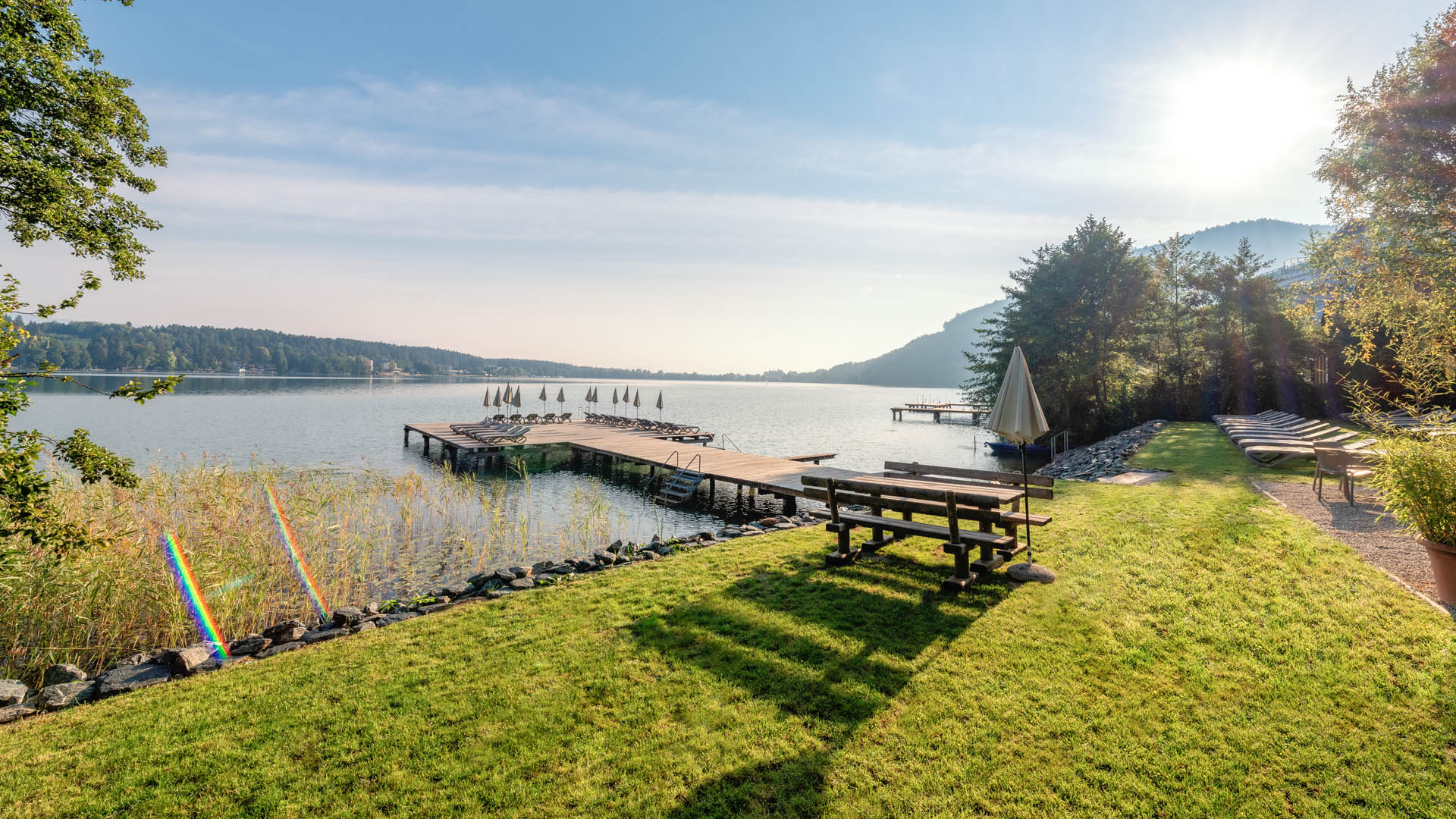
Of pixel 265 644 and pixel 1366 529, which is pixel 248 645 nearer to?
pixel 265 644

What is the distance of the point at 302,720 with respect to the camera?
3898 millimetres

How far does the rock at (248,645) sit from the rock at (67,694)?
91 centimetres

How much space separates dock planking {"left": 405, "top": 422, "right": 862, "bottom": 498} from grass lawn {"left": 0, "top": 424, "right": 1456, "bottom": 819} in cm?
741

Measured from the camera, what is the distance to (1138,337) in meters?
31.1

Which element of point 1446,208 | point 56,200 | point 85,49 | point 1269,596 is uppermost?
point 1446,208

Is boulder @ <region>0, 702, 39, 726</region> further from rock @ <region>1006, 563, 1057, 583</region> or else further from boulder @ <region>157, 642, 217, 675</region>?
rock @ <region>1006, 563, 1057, 583</region>

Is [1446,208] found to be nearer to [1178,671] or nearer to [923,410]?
[1178,671]

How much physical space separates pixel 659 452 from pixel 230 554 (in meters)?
15.6

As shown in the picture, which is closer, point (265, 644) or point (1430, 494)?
point (1430, 494)

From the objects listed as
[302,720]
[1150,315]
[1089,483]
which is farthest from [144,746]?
[1150,315]

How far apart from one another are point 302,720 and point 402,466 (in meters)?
21.0

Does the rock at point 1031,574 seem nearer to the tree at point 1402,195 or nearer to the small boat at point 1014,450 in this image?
the tree at point 1402,195

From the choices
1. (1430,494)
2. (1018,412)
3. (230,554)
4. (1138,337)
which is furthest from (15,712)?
(1138,337)

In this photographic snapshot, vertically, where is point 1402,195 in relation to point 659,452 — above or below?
above
